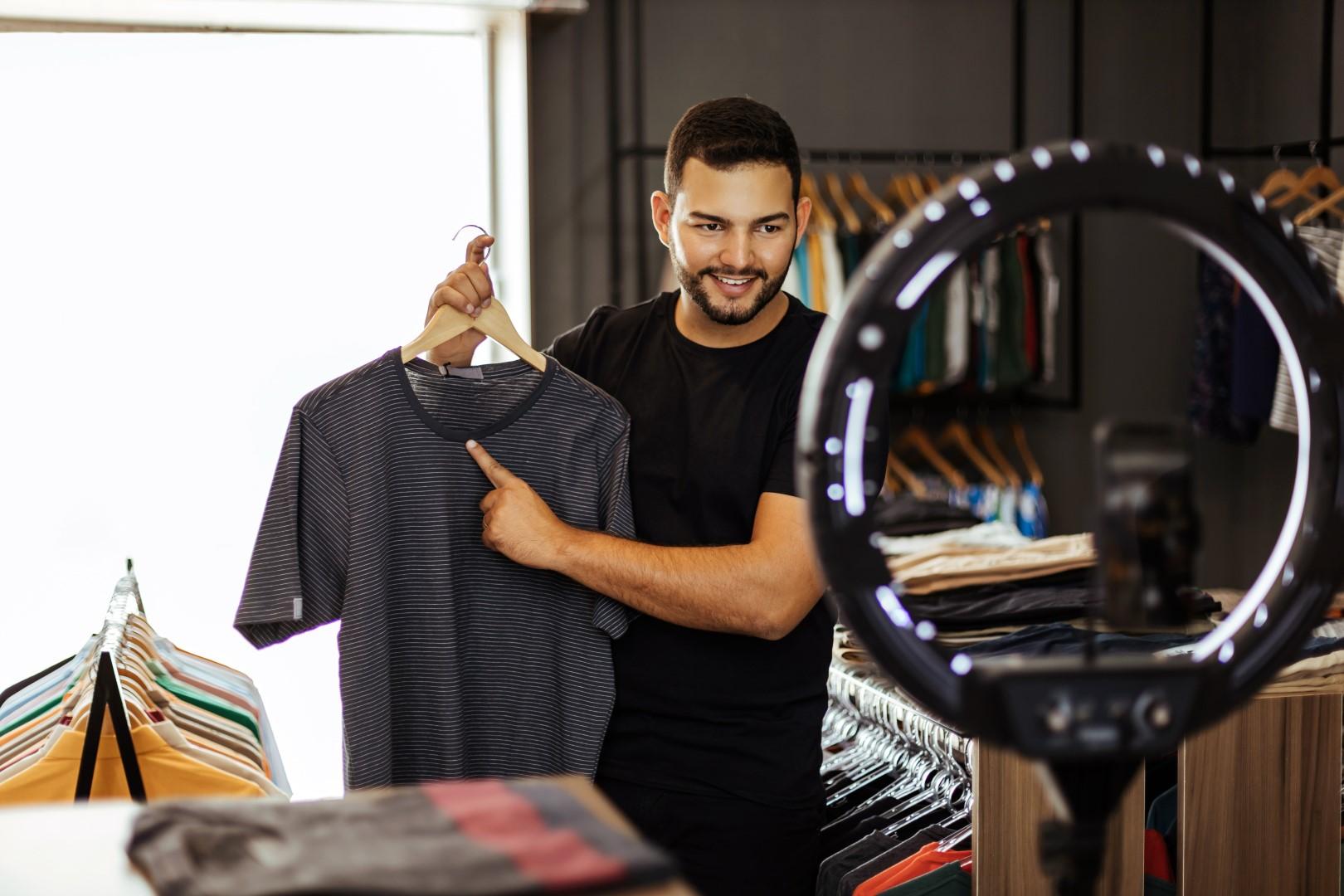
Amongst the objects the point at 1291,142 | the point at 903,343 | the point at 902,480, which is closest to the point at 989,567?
the point at 903,343

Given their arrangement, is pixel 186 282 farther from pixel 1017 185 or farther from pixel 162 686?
pixel 1017 185

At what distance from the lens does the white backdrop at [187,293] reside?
11.5ft

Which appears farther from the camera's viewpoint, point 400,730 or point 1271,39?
point 1271,39

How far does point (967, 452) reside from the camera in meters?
4.41

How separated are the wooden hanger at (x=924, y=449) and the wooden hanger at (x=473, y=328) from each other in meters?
2.77

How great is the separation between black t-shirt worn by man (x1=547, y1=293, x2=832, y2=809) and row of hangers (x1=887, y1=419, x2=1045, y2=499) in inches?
103

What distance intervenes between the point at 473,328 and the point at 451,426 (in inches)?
5.5

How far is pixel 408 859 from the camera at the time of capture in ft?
1.98

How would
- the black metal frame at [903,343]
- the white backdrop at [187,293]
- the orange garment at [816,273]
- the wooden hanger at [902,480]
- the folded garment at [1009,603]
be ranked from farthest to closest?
the wooden hanger at [902,480] < the orange garment at [816,273] < the white backdrop at [187,293] < the folded garment at [1009,603] < the black metal frame at [903,343]

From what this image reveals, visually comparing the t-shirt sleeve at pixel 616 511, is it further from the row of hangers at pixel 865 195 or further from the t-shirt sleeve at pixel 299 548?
the row of hangers at pixel 865 195

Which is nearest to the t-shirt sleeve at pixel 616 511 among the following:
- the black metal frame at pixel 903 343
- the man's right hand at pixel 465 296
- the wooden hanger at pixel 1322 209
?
the man's right hand at pixel 465 296

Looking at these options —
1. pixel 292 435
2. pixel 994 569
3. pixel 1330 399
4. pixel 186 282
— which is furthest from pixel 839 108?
pixel 1330 399

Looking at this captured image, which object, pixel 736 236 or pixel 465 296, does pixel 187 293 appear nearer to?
pixel 465 296

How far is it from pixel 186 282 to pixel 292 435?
7.63 feet
